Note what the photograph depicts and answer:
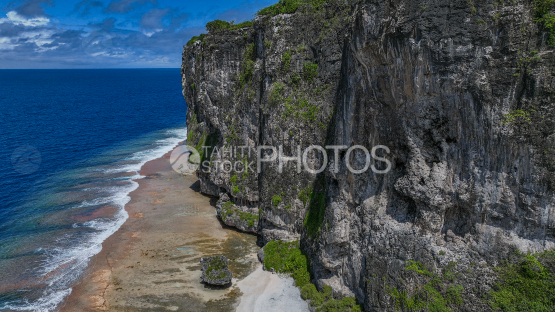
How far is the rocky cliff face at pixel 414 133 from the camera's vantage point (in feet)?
55.9

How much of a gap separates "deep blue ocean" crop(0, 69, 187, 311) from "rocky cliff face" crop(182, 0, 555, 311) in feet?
70.8

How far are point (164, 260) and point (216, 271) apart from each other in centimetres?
655

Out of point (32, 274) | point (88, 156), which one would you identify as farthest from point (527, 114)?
point (88, 156)

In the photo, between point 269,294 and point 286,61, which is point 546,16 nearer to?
point 286,61

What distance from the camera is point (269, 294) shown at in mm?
27188

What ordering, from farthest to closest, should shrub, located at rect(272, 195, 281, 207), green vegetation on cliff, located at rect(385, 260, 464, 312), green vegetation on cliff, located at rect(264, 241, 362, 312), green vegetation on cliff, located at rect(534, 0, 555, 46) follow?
shrub, located at rect(272, 195, 281, 207)
green vegetation on cliff, located at rect(264, 241, 362, 312)
green vegetation on cliff, located at rect(385, 260, 464, 312)
green vegetation on cliff, located at rect(534, 0, 555, 46)

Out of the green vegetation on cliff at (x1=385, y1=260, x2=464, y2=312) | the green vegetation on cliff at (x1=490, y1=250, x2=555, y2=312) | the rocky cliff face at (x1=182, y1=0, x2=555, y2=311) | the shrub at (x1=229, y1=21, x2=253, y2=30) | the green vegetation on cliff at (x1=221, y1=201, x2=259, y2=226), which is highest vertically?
the shrub at (x1=229, y1=21, x2=253, y2=30)

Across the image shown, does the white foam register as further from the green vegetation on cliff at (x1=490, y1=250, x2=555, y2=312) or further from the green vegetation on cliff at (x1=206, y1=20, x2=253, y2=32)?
the green vegetation on cliff at (x1=490, y1=250, x2=555, y2=312)

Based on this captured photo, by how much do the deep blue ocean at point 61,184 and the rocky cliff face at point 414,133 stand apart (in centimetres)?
2159

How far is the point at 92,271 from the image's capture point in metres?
31.8

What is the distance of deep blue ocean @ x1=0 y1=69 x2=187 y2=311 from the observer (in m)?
32.0

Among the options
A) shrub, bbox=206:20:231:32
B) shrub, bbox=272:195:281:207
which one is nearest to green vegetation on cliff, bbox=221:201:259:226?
shrub, bbox=272:195:281:207

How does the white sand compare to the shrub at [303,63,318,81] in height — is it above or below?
below

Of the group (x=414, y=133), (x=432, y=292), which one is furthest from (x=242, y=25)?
(x=432, y=292)
